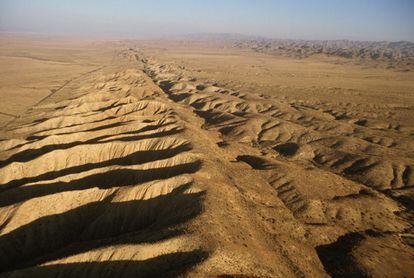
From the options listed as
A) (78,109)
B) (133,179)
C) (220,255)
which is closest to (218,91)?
(78,109)

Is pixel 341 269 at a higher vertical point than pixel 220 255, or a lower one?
lower

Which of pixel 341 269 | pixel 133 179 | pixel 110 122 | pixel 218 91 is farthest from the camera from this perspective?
pixel 218 91

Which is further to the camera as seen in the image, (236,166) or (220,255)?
(236,166)

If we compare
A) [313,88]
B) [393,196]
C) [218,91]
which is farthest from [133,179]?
[313,88]

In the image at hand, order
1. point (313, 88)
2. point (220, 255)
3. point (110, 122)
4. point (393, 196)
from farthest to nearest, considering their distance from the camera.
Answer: point (313, 88) < point (110, 122) < point (393, 196) < point (220, 255)

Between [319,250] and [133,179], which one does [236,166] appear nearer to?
[133,179]

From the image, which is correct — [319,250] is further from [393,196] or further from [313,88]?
[313,88]
